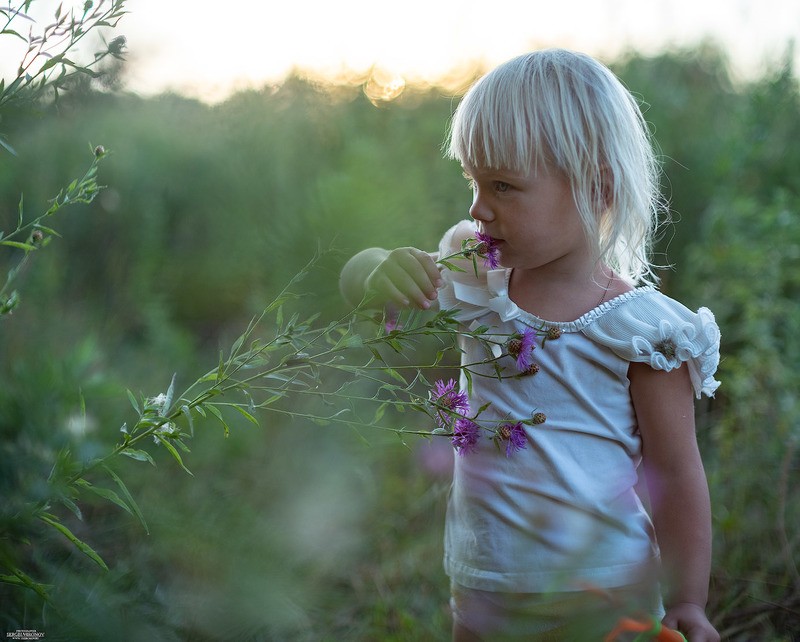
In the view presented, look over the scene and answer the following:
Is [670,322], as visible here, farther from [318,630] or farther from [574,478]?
[318,630]

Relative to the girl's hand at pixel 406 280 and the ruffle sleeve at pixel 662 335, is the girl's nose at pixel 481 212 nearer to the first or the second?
the girl's hand at pixel 406 280

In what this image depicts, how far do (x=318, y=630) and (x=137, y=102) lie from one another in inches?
50.2

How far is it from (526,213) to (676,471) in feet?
1.10

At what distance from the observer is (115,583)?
3.84 feet

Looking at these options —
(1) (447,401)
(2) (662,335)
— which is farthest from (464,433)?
(2) (662,335)

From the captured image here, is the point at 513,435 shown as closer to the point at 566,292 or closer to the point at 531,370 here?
the point at 531,370

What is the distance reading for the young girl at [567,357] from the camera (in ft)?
2.97

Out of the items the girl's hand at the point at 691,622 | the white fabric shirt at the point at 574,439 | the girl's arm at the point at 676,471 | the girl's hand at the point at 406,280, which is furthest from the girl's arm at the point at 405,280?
the girl's hand at the point at 691,622

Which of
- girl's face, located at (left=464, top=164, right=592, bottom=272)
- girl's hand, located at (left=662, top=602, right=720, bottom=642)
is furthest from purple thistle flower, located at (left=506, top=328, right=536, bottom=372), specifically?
girl's hand, located at (left=662, top=602, right=720, bottom=642)

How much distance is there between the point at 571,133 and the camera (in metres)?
0.91

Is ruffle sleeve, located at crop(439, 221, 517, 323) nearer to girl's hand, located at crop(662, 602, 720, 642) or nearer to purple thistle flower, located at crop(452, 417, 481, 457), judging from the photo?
purple thistle flower, located at crop(452, 417, 481, 457)

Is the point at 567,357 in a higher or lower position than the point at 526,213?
lower

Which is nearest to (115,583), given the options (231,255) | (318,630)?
(318,630)

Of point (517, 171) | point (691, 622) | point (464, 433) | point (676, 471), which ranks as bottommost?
point (691, 622)
